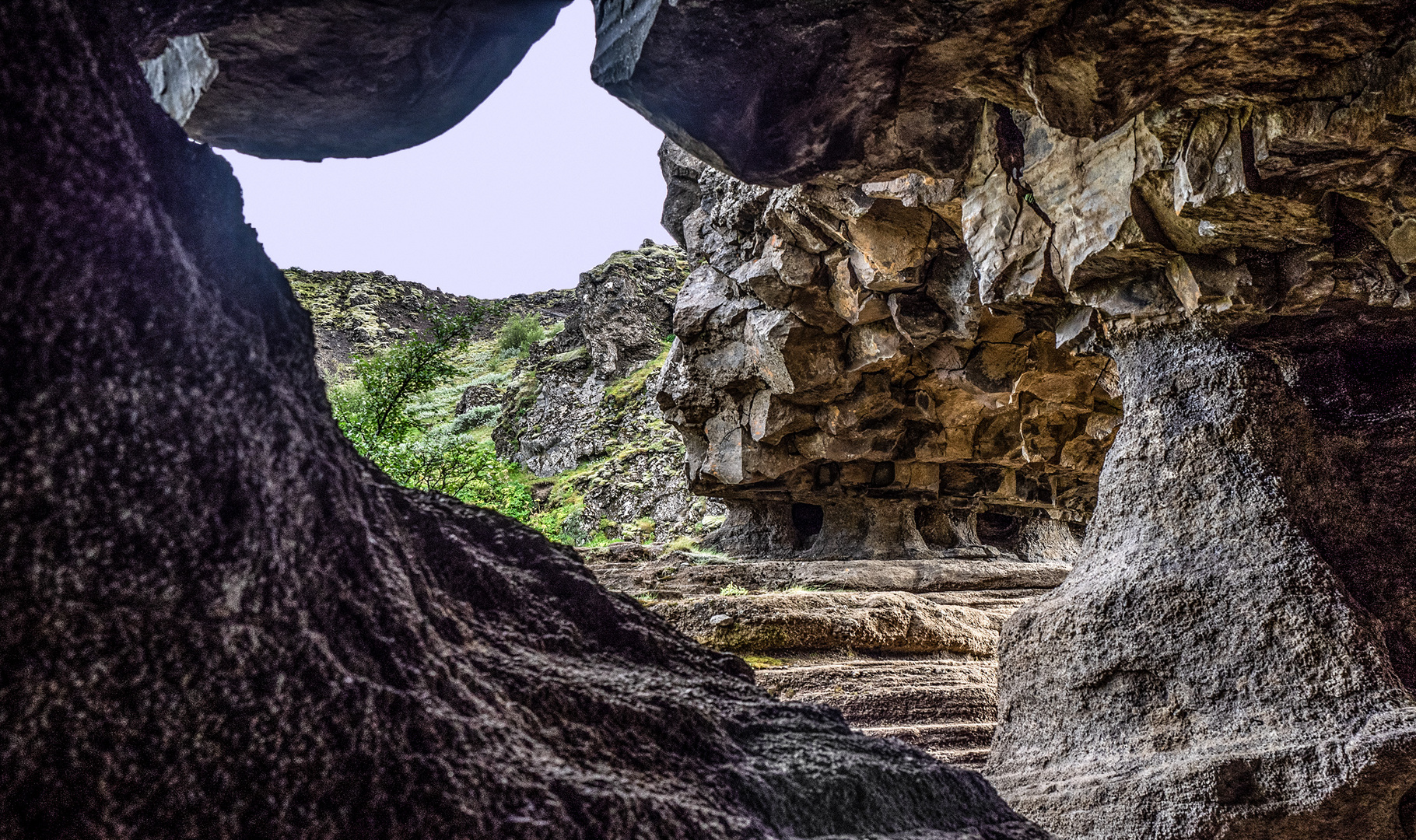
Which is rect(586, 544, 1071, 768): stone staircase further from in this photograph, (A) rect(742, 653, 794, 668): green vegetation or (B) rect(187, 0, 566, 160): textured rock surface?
(B) rect(187, 0, 566, 160): textured rock surface

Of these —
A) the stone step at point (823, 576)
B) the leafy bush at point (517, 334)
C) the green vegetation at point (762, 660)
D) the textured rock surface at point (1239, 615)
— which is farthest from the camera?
the leafy bush at point (517, 334)

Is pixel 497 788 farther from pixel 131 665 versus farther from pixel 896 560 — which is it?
pixel 896 560

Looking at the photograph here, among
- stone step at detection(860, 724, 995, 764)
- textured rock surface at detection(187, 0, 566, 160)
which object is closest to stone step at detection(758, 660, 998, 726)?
stone step at detection(860, 724, 995, 764)

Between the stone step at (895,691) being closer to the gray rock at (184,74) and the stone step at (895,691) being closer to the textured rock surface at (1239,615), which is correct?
the textured rock surface at (1239,615)

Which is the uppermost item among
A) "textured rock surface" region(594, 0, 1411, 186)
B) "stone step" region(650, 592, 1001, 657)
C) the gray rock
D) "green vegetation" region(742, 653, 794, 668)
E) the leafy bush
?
the leafy bush

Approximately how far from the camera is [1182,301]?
5.18 m

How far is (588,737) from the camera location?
205 cm

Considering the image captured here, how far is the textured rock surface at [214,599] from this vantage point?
54.1 inches

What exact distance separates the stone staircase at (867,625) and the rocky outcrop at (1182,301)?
4.25 feet

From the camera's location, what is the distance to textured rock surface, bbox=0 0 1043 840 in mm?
1375

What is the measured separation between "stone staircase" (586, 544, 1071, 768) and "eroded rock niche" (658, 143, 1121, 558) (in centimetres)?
163

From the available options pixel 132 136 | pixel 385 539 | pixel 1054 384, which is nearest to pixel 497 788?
pixel 385 539

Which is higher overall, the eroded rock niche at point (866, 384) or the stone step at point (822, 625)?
the eroded rock niche at point (866, 384)

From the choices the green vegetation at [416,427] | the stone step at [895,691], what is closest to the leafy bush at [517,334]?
the green vegetation at [416,427]
